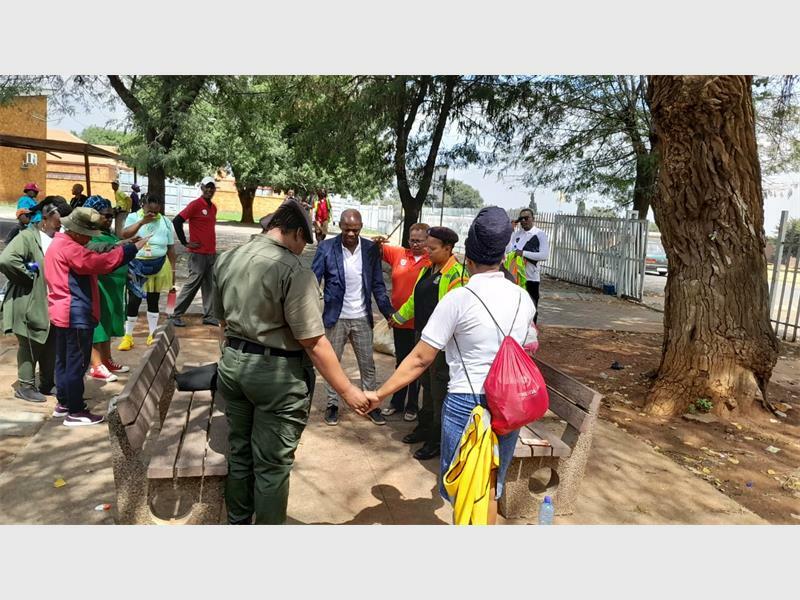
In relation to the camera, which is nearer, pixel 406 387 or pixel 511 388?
pixel 511 388

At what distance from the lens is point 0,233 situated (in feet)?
58.1

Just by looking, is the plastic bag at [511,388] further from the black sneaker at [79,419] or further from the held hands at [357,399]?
the black sneaker at [79,419]

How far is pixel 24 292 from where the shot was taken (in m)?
5.16

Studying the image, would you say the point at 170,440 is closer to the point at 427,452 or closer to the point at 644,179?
the point at 427,452

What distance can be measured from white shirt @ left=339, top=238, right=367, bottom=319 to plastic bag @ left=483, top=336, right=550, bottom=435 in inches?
93.2

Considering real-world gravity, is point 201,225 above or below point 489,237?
below

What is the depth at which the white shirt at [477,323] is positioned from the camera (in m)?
2.81

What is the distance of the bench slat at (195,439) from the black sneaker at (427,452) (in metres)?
1.57

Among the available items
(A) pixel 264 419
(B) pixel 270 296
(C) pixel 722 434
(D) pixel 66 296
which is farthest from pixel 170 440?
(C) pixel 722 434

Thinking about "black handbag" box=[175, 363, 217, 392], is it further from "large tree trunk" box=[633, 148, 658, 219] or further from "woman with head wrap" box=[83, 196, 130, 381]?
"large tree trunk" box=[633, 148, 658, 219]

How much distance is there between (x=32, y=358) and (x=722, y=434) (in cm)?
609

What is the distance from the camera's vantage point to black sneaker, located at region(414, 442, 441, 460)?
4.65 m

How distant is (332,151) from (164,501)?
1173 centimetres

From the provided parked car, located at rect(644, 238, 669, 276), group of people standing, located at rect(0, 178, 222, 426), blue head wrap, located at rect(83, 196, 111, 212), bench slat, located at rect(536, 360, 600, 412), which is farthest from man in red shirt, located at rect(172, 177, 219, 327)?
parked car, located at rect(644, 238, 669, 276)
